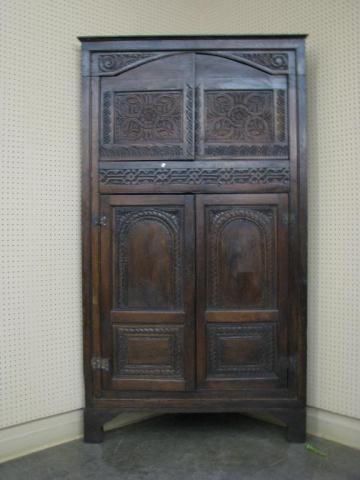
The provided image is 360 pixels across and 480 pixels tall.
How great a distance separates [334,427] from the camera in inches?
101

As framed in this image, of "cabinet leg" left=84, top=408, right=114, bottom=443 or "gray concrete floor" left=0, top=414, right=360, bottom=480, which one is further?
"cabinet leg" left=84, top=408, right=114, bottom=443

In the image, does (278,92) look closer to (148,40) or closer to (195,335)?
(148,40)

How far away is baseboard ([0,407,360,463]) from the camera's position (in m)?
2.40

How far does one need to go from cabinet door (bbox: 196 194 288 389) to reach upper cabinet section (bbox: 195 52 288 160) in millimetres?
341

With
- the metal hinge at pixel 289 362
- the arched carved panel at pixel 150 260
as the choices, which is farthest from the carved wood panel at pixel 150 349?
the metal hinge at pixel 289 362

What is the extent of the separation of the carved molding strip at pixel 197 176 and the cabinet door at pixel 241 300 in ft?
0.48

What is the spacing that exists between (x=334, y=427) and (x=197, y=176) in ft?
5.62

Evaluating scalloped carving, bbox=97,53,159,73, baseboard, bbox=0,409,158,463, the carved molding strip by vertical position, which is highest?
scalloped carving, bbox=97,53,159,73

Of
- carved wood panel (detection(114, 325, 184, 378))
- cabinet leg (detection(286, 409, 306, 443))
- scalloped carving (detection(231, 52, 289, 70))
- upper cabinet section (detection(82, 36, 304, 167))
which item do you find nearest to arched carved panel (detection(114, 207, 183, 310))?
carved wood panel (detection(114, 325, 184, 378))

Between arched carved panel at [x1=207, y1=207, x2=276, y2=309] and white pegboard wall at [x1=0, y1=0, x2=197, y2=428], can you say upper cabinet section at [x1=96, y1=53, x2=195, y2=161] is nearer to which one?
white pegboard wall at [x1=0, y1=0, x2=197, y2=428]

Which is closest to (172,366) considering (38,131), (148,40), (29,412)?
(29,412)

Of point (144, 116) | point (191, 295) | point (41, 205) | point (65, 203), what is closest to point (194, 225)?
point (191, 295)

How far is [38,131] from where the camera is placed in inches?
97.9

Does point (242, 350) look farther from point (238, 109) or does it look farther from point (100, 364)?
point (238, 109)
